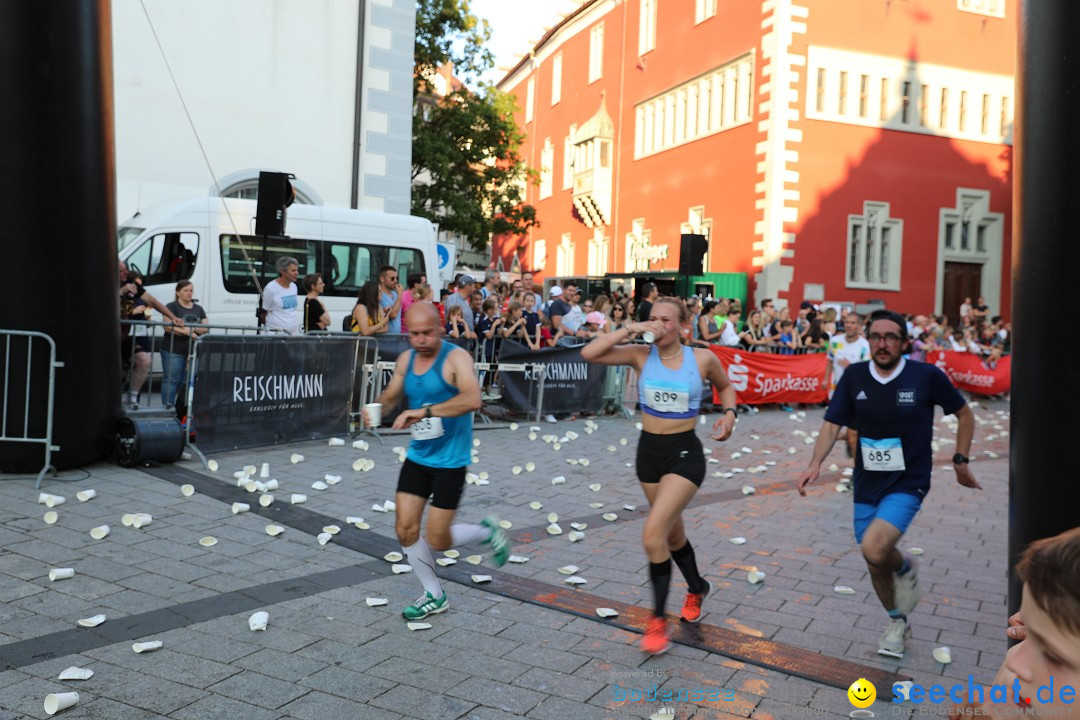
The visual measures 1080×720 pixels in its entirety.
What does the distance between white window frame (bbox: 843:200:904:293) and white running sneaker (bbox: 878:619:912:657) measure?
2617 centimetres

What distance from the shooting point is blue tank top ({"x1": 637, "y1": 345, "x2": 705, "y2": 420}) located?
5270 millimetres

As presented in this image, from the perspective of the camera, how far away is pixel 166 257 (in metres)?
15.5

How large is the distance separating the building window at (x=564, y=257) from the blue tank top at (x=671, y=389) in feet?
131

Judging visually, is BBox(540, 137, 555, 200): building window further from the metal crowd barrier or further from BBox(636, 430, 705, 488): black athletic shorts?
BBox(636, 430, 705, 488): black athletic shorts

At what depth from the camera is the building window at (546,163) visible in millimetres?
48062

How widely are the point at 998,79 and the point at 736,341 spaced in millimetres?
19807

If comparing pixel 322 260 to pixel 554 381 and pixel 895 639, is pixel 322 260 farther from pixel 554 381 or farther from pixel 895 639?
pixel 895 639

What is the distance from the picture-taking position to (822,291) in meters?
29.3

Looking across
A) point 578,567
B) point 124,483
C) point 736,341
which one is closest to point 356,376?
point 124,483

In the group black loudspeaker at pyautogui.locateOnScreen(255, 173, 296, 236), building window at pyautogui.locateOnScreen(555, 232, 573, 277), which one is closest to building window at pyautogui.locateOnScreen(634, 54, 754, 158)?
building window at pyautogui.locateOnScreen(555, 232, 573, 277)

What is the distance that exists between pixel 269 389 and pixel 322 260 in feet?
24.7

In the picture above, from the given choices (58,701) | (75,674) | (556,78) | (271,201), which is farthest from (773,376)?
(556,78)

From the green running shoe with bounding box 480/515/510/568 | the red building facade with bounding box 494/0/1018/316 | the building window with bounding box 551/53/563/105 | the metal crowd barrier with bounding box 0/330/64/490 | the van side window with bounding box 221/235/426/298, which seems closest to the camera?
the green running shoe with bounding box 480/515/510/568

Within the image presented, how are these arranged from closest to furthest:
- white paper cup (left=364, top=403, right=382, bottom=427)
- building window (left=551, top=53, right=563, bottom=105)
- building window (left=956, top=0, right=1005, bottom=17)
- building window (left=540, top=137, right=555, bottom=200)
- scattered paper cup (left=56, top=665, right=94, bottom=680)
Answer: scattered paper cup (left=56, top=665, right=94, bottom=680) → white paper cup (left=364, top=403, right=382, bottom=427) → building window (left=956, top=0, right=1005, bottom=17) → building window (left=551, top=53, right=563, bottom=105) → building window (left=540, top=137, right=555, bottom=200)
